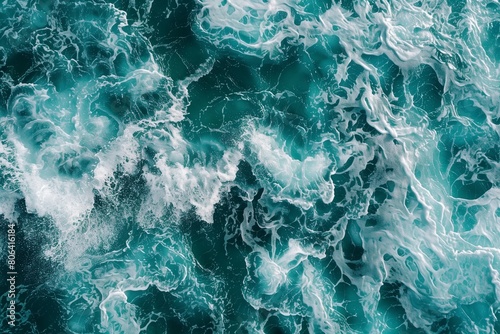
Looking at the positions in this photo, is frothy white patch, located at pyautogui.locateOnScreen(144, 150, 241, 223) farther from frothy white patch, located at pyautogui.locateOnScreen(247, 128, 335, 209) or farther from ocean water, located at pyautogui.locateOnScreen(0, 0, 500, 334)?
frothy white patch, located at pyautogui.locateOnScreen(247, 128, 335, 209)

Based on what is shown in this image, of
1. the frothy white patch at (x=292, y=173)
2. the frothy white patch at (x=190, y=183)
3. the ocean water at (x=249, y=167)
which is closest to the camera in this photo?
the ocean water at (x=249, y=167)

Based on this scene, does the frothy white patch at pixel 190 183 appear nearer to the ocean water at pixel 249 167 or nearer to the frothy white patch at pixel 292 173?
the ocean water at pixel 249 167

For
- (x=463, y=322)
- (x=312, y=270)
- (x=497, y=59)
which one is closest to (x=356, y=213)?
(x=312, y=270)

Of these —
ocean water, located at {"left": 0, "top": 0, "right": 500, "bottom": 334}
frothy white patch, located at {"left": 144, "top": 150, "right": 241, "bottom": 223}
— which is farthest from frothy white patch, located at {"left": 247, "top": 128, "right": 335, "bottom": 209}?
frothy white patch, located at {"left": 144, "top": 150, "right": 241, "bottom": 223}

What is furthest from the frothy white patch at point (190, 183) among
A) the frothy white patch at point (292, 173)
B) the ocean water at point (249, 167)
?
the frothy white patch at point (292, 173)

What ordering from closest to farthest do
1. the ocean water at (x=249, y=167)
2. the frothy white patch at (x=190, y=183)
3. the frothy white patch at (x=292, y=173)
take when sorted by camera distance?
the ocean water at (x=249, y=167), the frothy white patch at (x=190, y=183), the frothy white patch at (x=292, y=173)

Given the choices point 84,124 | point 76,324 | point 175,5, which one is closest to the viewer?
point 76,324

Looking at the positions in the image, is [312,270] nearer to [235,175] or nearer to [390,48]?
[235,175]

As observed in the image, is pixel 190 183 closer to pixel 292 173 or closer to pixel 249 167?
pixel 249 167
